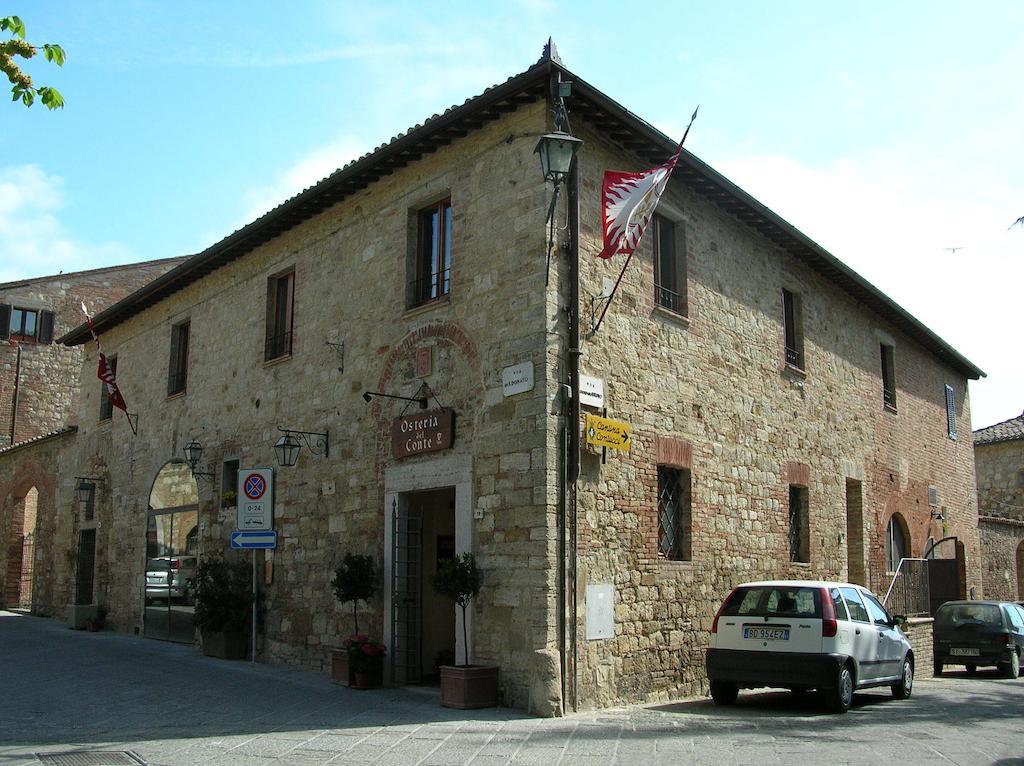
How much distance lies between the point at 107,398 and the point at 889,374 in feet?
51.3

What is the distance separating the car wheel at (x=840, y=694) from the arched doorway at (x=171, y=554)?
985 cm

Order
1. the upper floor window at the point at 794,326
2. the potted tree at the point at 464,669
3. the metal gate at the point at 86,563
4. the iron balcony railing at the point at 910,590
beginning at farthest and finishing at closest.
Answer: the metal gate at the point at 86,563 → the iron balcony railing at the point at 910,590 → the upper floor window at the point at 794,326 → the potted tree at the point at 464,669

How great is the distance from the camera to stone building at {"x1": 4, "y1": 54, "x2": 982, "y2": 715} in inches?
382

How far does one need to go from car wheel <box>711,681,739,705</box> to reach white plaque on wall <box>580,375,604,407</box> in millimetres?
3272

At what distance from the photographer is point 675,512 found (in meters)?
11.5

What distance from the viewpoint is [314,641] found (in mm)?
12336

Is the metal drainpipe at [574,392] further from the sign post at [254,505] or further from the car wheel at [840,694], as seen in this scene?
the sign post at [254,505]

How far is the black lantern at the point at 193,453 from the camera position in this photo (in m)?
15.2

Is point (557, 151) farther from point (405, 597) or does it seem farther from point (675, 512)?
point (405, 597)

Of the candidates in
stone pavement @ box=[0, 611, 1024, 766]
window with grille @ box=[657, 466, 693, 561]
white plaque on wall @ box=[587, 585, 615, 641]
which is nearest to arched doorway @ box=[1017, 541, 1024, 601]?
stone pavement @ box=[0, 611, 1024, 766]

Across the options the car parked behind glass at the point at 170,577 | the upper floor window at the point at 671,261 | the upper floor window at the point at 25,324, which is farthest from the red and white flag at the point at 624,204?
the upper floor window at the point at 25,324

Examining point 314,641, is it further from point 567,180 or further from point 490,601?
point 567,180

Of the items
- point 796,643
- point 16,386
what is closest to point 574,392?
point 796,643

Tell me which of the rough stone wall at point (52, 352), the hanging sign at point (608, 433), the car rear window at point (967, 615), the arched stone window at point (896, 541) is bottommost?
the car rear window at point (967, 615)
